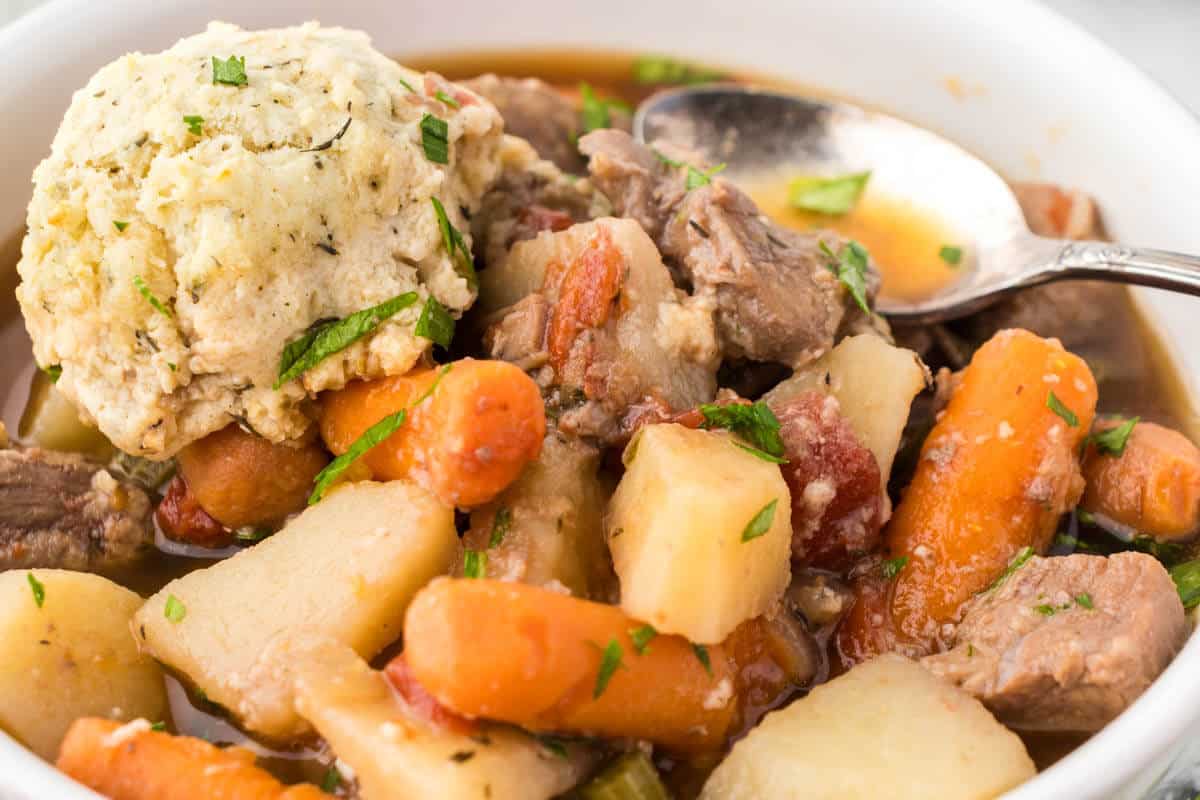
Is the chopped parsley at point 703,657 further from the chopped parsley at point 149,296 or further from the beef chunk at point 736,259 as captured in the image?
the chopped parsley at point 149,296

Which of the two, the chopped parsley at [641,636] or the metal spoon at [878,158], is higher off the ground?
the metal spoon at [878,158]

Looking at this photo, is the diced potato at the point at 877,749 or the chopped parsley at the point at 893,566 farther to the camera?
the chopped parsley at the point at 893,566

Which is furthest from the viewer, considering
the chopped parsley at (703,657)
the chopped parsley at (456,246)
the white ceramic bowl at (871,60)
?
the white ceramic bowl at (871,60)

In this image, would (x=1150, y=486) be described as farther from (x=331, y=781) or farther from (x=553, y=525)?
(x=331, y=781)

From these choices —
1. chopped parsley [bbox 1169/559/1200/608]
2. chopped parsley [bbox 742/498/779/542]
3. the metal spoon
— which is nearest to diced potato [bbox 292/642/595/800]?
chopped parsley [bbox 742/498/779/542]

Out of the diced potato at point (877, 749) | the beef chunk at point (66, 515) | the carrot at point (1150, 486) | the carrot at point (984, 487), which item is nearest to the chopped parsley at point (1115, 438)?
the carrot at point (1150, 486)

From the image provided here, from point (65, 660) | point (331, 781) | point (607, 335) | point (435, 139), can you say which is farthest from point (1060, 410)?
point (65, 660)

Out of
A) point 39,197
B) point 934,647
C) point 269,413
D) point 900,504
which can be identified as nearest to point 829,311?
point 900,504

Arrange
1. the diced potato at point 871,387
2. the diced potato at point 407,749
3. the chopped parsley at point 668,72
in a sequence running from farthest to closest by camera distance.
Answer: the chopped parsley at point 668,72
the diced potato at point 871,387
the diced potato at point 407,749
